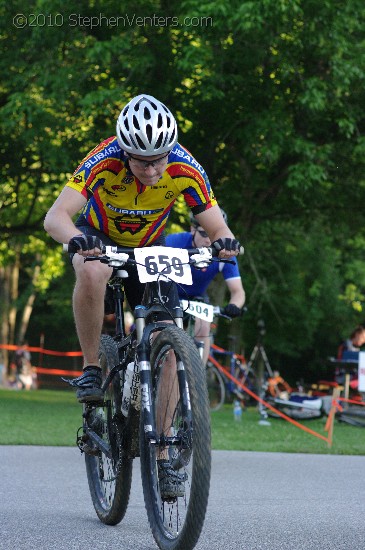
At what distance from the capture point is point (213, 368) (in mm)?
20672

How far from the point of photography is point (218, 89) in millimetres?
20703

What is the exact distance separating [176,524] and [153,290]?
1.15 meters

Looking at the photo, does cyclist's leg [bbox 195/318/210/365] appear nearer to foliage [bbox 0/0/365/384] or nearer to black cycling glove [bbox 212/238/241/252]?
black cycling glove [bbox 212/238/241/252]

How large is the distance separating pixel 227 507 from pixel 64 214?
6.77 feet

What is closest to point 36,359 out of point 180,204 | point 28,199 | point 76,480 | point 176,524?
point 28,199

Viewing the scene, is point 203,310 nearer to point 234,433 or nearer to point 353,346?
point 234,433

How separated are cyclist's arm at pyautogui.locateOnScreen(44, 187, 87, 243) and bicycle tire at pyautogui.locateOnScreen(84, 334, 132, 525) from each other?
0.77 meters

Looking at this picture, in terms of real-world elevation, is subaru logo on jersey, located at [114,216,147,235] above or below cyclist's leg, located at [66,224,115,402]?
above

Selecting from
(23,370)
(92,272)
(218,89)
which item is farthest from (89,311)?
(23,370)

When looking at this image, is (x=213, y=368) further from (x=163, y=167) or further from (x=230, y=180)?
(x=163, y=167)

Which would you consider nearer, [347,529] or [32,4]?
[347,529]

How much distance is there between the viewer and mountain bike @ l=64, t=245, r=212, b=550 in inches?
→ 187

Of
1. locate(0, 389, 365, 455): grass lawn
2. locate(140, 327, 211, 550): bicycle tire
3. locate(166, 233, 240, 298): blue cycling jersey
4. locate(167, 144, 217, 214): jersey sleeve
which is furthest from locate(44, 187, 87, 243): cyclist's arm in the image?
locate(0, 389, 365, 455): grass lawn

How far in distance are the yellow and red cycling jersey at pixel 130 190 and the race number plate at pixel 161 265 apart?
49 centimetres
